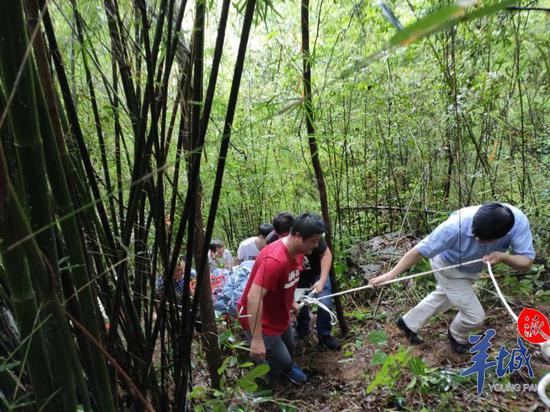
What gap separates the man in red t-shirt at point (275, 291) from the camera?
2342mm

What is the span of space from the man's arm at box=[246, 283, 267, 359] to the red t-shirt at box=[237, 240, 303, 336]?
5cm

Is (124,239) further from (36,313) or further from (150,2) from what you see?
(150,2)

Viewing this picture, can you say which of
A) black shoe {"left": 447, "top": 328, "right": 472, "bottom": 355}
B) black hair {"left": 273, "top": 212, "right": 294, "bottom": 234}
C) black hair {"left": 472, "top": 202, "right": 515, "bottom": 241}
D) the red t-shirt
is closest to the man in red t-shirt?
the red t-shirt

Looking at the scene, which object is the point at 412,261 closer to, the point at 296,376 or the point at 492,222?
the point at 492,222

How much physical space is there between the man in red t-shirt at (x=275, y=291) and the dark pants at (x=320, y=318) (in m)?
0.54

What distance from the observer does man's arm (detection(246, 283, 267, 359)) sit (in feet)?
7.63

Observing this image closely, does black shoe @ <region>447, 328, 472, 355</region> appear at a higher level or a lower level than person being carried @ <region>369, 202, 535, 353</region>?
lower

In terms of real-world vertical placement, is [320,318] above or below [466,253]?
below

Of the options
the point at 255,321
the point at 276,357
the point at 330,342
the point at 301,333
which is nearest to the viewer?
the point at 255,321

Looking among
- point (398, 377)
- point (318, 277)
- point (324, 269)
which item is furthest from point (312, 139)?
point (398, 377)

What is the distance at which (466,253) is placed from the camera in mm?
2711

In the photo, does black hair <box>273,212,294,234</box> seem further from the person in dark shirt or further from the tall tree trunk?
the tall tree trunk

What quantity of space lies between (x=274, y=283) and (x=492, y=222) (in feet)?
4.73

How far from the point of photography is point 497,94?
10.4 feet
